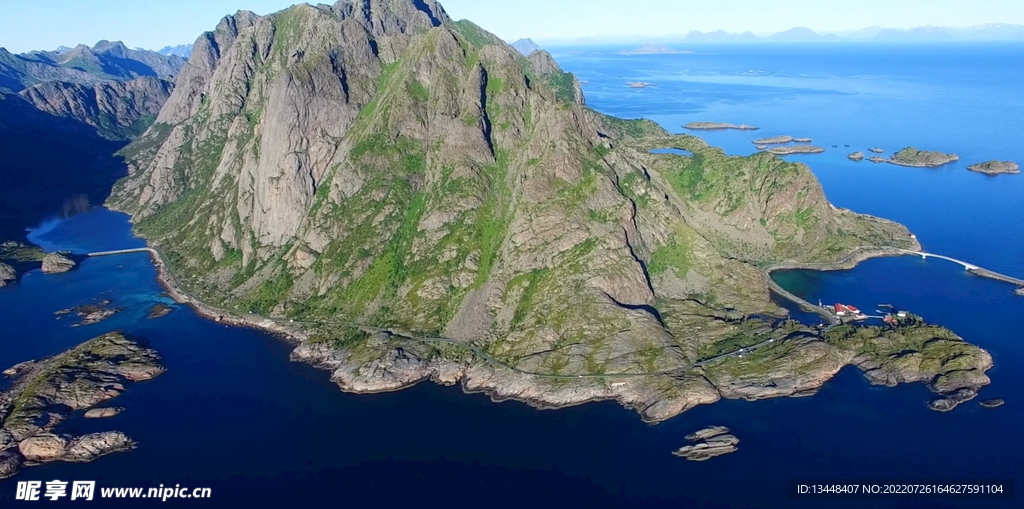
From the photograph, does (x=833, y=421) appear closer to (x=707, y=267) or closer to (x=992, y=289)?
(x=707, y=267)

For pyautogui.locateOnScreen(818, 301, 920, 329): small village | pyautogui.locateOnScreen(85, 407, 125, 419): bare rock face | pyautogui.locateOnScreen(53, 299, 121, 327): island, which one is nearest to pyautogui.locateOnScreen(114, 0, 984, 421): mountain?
pyautogui.locateOnScreen(818, 301, 920, 329): small village

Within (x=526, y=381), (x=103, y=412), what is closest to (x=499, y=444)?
(x=526, y=381)

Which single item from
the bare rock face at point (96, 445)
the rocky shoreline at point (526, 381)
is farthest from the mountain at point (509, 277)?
the bare rock face at point (96, 445)

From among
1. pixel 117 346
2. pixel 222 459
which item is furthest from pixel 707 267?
pixel 117 346

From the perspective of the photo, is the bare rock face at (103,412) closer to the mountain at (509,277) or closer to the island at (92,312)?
the mountain at (509,277)

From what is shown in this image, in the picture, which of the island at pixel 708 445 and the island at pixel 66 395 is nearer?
the island at pixel 708 445

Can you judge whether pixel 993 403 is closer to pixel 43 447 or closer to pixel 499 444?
pixel 499 444
